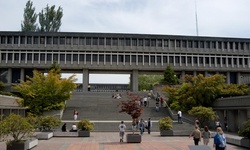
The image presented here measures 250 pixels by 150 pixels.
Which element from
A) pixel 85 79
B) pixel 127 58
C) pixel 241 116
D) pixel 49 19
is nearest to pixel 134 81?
pixel 127 58

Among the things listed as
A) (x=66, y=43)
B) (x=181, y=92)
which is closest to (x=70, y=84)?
(x=181, y=92)

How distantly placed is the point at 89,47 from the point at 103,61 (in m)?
3.83

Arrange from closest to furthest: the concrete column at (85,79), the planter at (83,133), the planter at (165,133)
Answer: the planter at (83,133), the planter at (165,133), the concrete column at (85,79)

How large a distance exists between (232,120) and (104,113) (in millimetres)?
14327

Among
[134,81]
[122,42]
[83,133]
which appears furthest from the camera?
[122,42]

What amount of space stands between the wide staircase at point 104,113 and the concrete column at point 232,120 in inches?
146

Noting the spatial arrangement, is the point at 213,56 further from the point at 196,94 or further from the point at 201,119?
the point at 201,119

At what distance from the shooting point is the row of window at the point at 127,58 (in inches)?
2393

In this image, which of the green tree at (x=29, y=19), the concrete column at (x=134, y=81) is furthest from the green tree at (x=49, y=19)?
A: the concrete column at (x=134, y=81)

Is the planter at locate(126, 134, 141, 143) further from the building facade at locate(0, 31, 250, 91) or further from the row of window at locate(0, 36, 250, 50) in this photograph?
the row of window at locate(0, 36, 250, 50)

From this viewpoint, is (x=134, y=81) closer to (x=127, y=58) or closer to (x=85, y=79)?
(x=127, y=58)

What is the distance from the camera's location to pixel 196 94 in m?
35.4

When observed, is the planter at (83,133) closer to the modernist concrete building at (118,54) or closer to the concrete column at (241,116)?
the concrete column at (241,116)

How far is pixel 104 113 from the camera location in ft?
122
